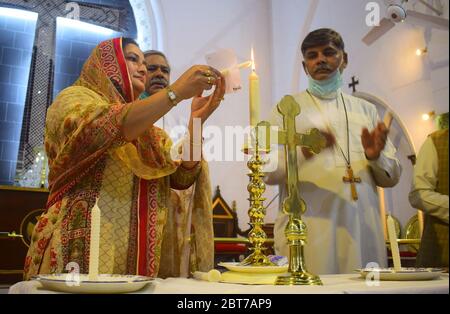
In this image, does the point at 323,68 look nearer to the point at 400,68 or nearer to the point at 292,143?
the point at 400,68

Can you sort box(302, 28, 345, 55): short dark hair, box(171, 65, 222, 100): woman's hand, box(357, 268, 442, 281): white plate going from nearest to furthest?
box(357, 268, 442, 281): white plate → box(171, 65, 222, 100): woman's hand → box(302, 28, 345, 55): short dark hair

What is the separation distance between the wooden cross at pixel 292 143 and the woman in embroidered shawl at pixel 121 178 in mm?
241

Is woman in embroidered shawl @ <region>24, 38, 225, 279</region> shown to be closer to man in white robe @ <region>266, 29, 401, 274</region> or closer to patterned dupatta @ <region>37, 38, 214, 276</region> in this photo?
patterned dupatta @ <region>37, 38, 214, 276</region>

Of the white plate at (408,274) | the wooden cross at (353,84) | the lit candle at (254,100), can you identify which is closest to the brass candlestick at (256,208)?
the lit candle at (254,100)

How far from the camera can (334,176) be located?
1154mm

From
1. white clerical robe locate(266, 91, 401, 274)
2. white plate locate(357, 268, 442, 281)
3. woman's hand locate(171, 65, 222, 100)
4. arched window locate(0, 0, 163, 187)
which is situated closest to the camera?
white plate locate(357, 268, 442, 281)

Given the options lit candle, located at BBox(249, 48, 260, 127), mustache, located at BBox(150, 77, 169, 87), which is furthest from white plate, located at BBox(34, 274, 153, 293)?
mustache, located at BBox(150, 77, 169, 87)

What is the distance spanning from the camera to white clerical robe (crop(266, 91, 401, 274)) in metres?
1.04

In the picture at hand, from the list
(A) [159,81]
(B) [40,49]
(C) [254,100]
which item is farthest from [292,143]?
(B) [40,49]

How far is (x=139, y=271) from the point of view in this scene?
102 centimetres

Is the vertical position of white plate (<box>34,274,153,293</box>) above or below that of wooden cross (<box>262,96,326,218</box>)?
below

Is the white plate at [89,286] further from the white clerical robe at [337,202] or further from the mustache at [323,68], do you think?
the mustache at [323,68]

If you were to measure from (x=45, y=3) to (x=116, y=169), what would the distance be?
10.8 feet

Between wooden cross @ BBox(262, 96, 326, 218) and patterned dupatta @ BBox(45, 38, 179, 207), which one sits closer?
wooden cross @ BBox(262, 96, 326, 218)
